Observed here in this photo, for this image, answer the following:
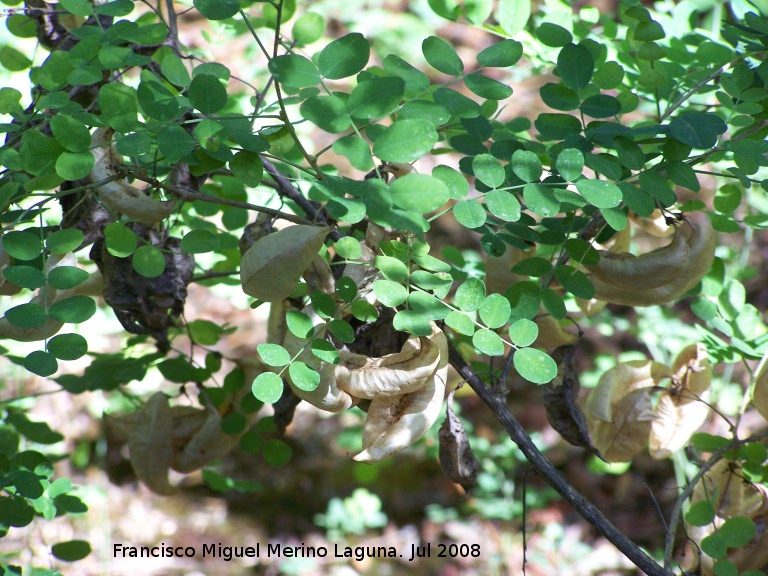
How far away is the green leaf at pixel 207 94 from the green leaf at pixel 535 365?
0.37 meters

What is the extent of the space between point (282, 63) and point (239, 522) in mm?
2142

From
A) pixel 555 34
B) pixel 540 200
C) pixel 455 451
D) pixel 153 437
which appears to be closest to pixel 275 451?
pixel 153 437

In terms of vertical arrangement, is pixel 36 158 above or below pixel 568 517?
above

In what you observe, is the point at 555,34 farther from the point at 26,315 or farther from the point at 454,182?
the point at 26,315

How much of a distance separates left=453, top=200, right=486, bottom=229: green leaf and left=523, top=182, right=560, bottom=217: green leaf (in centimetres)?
4

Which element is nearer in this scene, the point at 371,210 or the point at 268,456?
the point at 371,210

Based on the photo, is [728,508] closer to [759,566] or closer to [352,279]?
[759,566]

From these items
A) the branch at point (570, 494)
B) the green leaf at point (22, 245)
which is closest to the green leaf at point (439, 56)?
the branch at point (570, 494)

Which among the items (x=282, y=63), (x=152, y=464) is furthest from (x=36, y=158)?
(x=152, y=464)

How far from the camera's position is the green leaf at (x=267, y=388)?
62cm

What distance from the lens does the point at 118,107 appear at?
24.9 inches

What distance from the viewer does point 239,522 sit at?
2.41 metres

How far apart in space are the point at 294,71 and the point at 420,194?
0.15 metres

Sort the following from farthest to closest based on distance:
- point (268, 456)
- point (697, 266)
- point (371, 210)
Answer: point (268, 456), point (697, 266), point (371, 210)
